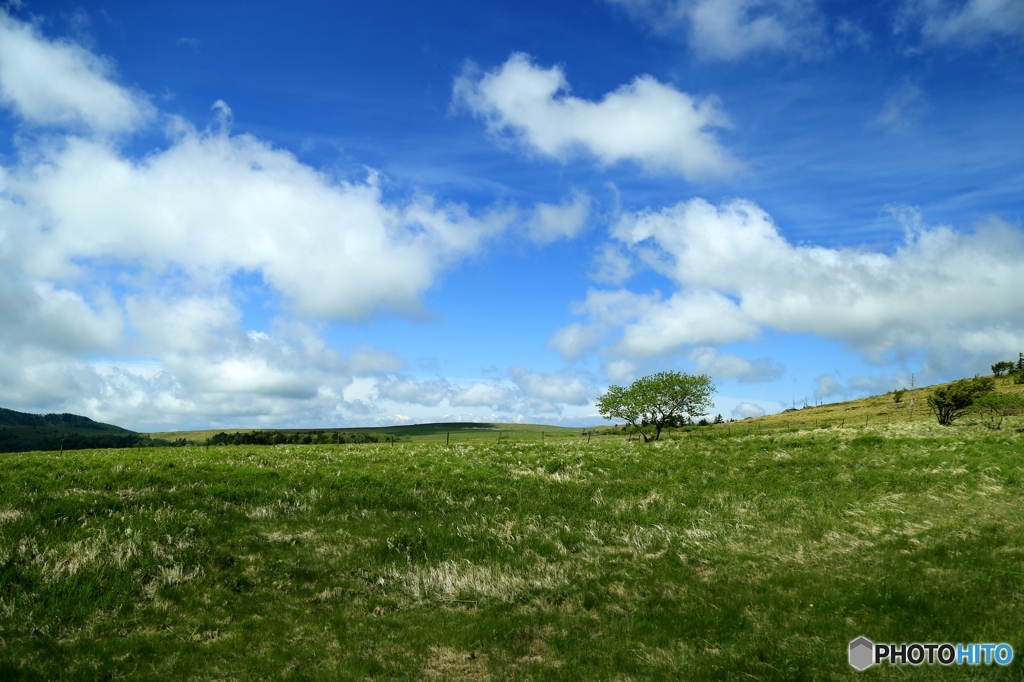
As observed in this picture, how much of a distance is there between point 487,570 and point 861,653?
10.9 meters

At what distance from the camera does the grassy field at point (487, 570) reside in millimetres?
12523

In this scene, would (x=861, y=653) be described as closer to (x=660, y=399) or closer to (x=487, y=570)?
(x=487, y=570)

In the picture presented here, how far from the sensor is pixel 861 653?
38.7 ft

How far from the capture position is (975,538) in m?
19.5

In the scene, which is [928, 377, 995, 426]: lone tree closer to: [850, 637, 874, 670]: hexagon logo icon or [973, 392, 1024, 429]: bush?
[973, 392, 1024, 429]: bush

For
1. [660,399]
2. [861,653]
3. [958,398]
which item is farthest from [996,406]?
[861,653]

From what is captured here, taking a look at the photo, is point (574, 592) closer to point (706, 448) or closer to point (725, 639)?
point (725, 639)

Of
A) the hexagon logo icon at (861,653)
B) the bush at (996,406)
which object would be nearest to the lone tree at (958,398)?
the bush at (996,406)

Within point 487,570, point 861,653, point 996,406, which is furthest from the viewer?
point 996,406

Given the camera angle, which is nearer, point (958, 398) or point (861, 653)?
point (861, 653)

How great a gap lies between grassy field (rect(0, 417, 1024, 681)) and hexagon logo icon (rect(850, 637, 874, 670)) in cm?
30

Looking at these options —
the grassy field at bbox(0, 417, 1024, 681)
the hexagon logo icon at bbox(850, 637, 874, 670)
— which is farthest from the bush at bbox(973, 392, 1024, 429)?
the hexagon logo icon at bbox(850, 637, 874, 670)

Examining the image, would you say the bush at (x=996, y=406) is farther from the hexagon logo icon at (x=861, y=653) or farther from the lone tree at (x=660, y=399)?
the hexagon logo icon at (x=861, y=653)

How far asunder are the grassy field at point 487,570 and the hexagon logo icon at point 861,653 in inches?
12.0
